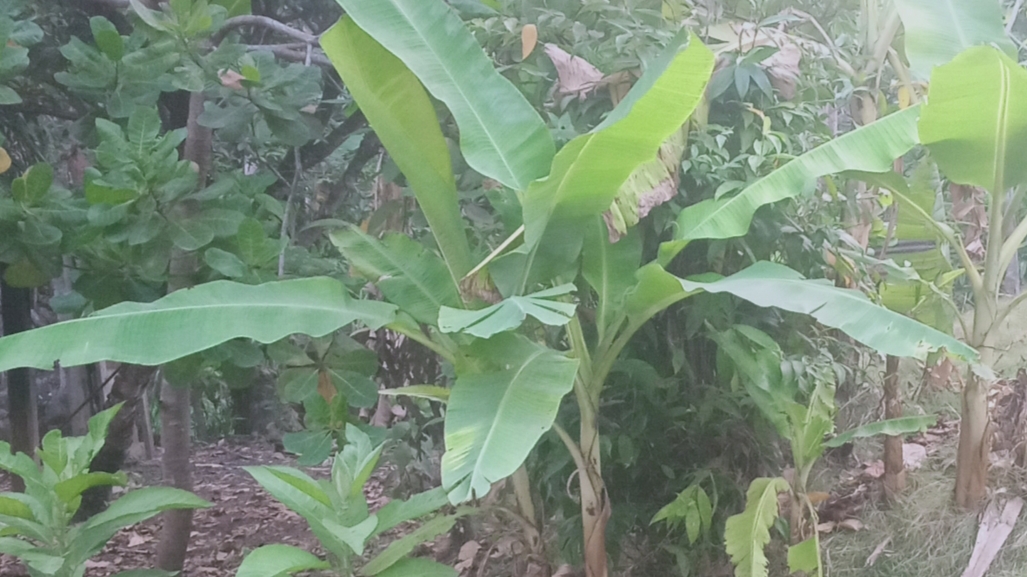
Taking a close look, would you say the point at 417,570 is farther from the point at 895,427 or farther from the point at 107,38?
the point at 107,38

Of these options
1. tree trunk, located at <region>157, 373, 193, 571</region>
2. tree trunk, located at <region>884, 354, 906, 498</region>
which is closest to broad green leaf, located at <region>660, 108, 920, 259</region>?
tree trunk, located at <region>884, 354, 906, 498</region>

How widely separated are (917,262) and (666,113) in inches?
56.2

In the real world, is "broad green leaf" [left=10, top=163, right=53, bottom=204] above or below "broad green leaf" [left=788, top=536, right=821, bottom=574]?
above

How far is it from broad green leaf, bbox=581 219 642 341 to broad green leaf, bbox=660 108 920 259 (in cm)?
10

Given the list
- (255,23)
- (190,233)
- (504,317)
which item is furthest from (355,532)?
(255,23)

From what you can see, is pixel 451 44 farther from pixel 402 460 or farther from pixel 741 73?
pixel 402 460

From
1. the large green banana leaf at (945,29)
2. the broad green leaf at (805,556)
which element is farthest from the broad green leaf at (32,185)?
the large green banana leaf at (945,29)

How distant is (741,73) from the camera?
140cm

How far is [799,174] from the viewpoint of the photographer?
1216 mm

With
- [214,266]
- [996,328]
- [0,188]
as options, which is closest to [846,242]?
[996,328]

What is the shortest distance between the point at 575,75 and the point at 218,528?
1761mm

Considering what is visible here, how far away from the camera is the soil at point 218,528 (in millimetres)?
1895

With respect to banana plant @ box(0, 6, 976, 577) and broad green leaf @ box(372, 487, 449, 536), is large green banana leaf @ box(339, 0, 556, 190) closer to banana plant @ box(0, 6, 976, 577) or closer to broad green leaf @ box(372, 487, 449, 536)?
banana plant @ box(0, 6, 976, 577)

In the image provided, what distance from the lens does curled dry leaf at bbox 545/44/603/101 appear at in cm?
146
